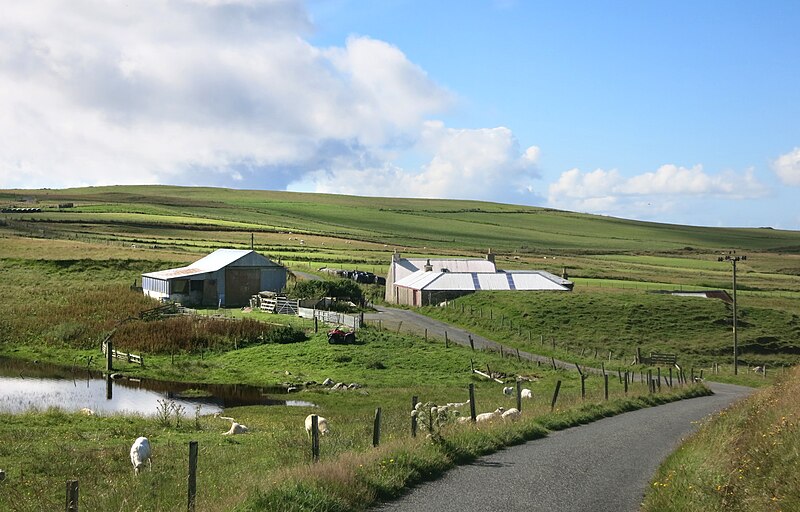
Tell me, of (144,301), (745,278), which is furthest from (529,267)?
(144,301)

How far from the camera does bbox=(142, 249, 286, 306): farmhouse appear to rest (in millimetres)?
73062

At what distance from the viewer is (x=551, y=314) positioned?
70.0 m

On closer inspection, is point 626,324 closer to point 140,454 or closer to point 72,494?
point 140,454

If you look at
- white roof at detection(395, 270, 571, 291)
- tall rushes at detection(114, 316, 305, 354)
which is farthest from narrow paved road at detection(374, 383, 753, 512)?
white roof at detection(395, 270, 571, 291)

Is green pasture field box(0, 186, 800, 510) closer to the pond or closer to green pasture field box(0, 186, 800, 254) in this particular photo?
green pasture field box(0, 186, 800, 254)

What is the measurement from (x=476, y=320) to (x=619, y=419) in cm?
4246

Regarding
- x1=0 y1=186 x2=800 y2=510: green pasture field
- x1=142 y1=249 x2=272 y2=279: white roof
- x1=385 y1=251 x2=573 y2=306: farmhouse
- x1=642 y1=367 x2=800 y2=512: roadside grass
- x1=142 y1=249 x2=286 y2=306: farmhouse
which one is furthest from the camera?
x1=385 y1=251 x2=573 y2=306: farmhouse

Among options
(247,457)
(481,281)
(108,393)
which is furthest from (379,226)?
(247,457)

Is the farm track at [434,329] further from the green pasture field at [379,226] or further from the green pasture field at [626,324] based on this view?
the green pasture field at [379,226]

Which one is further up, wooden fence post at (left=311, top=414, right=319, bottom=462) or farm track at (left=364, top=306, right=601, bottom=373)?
wooden fence post at (left=311, top=414, right=319, bottom=462)

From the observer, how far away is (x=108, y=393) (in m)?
40.2

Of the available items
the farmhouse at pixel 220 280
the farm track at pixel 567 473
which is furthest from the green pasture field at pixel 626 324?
the farm track at pixel 567 473

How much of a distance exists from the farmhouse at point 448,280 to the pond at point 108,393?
1467 inches

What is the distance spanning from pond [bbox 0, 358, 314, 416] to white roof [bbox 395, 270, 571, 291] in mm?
38158
